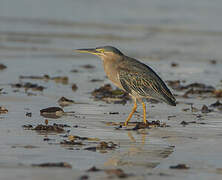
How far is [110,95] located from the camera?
11.1m

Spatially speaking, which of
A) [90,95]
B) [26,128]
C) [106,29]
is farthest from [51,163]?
[106,29]

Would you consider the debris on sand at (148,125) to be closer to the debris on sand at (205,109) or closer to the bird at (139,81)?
the bird at (139,81)

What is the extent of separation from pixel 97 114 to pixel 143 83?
2.87 feet

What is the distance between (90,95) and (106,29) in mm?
10211

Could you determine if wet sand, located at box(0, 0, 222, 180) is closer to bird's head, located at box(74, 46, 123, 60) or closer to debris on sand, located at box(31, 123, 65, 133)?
debris on sand, located at box(31, 123, 65, 133)

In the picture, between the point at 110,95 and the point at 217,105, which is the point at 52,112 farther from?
the point at 217,105

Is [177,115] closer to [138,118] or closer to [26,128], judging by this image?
[138,118]

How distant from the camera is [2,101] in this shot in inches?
402

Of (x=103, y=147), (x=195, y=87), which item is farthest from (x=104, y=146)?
(x=195, y=87)

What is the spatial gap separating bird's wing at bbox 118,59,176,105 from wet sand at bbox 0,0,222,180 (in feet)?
1.34

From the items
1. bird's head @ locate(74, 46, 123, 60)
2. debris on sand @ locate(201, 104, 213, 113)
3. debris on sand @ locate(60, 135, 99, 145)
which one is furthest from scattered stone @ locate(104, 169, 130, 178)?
debris on sand @ locate(201, 104, 213, 113)

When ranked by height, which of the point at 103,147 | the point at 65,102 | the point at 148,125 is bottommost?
the point at 103,147

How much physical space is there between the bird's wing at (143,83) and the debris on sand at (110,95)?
133 cm

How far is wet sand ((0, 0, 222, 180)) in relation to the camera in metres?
6.41
